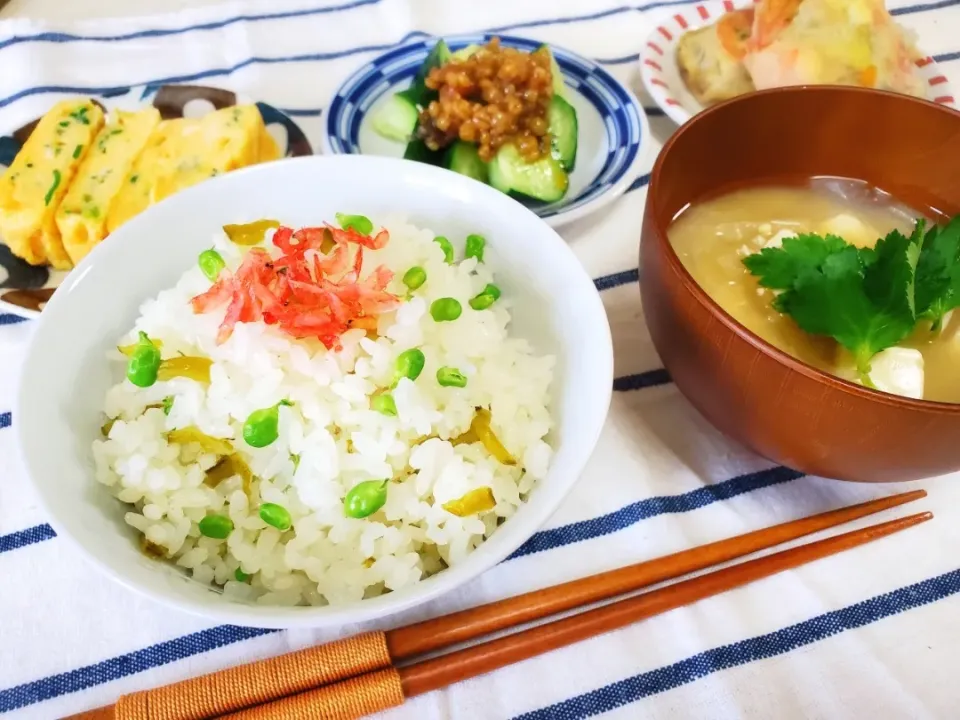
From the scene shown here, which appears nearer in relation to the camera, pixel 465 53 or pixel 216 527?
pixel 216 527

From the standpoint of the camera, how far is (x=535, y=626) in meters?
1.18

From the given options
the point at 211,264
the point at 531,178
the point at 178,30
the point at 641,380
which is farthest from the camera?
the point at 178,30

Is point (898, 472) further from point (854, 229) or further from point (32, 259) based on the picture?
point (32, 259)

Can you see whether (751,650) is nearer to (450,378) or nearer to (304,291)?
(450,378)

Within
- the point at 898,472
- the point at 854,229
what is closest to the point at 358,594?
the point at 898,472

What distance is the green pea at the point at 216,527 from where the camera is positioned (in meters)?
1.12

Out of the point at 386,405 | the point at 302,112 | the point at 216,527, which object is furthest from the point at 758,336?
the point at 302,112

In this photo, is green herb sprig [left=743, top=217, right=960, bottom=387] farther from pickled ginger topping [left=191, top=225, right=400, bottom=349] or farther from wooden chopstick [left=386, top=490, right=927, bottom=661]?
pickled ginger topping [left=191, top=225, right=400, bottom=349]

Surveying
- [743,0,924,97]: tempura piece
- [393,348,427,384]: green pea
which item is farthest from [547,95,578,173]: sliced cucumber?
[393,348,427,384]: green pea

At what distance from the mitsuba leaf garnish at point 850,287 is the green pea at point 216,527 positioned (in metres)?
0.99

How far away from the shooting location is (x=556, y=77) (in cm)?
206

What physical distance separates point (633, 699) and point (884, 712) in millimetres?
370

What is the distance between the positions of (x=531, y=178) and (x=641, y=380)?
25.3 inches

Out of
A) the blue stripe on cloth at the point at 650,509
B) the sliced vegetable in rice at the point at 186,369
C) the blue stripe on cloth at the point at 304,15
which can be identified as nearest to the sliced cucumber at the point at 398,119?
the blue stripe on cloth at the point at 304,15
